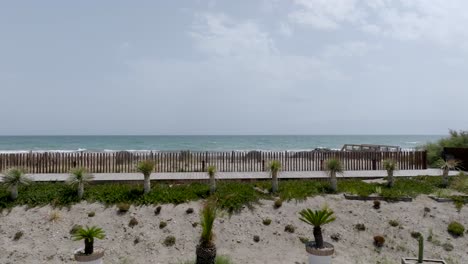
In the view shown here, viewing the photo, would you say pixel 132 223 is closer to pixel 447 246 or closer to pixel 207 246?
pixel 207 246

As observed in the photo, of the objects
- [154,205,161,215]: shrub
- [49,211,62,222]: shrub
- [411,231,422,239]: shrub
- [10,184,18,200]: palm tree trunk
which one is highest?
[10,184,18,200]: palm tree trunk

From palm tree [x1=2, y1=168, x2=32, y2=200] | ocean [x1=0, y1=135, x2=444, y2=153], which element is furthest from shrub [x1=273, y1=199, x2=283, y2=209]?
ocean [x1=0, y1=135, x2=444, y2=153]

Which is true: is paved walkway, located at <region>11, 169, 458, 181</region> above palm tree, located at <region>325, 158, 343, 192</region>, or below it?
below

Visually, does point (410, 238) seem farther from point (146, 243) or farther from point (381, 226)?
point (146, 243)

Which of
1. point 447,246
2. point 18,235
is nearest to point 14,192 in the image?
point 18,235

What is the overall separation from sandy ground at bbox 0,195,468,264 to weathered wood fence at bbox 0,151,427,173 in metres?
7.32

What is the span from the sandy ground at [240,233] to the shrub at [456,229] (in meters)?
0.24

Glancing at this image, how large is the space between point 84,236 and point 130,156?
14.0 meters

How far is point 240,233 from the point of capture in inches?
601

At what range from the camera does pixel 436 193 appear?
18.7 m

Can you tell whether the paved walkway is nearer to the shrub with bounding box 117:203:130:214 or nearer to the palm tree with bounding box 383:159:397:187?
the palm tree with bounding box 383:159:397:187

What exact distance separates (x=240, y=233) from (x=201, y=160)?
10101mm

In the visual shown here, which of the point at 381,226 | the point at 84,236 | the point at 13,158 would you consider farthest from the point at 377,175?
the point at 13,158

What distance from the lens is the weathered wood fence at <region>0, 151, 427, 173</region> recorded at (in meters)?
23.2
